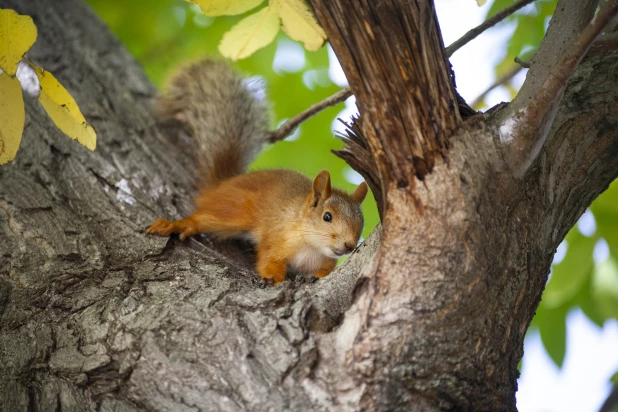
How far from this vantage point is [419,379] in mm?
1860

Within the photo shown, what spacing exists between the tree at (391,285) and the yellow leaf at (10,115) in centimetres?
68

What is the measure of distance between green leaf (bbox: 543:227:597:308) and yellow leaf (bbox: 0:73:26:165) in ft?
7.87

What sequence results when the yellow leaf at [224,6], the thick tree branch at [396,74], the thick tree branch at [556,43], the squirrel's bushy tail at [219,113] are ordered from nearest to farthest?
the thick tree branch at [396,74], the thick tree branch at [556,43], the yellow leaf at [224,6], the squirrel's bushy tail at [219,113]

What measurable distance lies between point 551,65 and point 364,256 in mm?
916

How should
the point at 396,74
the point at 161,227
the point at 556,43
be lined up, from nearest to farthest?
the point at 396,74 < the point at 556,43 < the point at 161,227

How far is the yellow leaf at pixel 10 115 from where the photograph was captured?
1.76 metres

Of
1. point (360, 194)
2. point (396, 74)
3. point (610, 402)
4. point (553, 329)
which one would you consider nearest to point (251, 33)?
point (396, 74)

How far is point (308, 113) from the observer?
304cm

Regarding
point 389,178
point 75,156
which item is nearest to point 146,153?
point 75,156

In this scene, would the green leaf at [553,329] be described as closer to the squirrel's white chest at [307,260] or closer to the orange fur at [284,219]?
the orange fur at [284,219]

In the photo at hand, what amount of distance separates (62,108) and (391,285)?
1112 millimetres

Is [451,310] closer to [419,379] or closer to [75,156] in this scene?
[419,379]

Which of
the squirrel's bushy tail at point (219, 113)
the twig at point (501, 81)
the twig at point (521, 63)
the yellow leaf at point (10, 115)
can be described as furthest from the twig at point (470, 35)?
the squirrel's bushy tail at point (219, 113)

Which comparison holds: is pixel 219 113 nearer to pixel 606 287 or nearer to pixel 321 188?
pixel 321 188
